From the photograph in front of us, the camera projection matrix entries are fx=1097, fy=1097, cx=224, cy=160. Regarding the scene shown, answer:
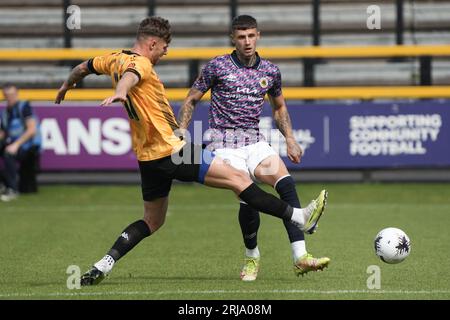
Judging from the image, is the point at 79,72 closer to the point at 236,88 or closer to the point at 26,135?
the point at 236,88

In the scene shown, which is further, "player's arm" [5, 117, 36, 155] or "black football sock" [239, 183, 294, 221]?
"player's arm" [5, 117, 36, 155]

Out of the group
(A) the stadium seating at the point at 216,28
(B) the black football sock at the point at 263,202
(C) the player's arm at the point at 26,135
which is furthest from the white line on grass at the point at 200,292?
(A) the stadium seating at the point at 216,28

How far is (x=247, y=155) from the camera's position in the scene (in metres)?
8.97

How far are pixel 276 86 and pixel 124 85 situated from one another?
182 centimetres

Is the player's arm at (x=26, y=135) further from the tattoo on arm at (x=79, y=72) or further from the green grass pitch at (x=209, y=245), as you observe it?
the tattoo on arm at (x=79, y=72)

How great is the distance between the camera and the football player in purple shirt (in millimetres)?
8891

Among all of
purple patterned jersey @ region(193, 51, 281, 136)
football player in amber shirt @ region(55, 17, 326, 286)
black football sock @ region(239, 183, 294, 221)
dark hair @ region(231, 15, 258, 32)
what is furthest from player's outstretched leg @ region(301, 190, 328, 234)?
dark hair @ region(231, 15, 258, 32)

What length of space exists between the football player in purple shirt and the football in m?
0.78

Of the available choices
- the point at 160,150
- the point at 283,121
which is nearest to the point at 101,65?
the point at 160,150

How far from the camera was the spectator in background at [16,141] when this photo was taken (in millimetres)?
16500

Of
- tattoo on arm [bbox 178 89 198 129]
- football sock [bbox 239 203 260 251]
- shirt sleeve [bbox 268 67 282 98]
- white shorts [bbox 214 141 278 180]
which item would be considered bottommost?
football sock [bbox 239 203 260 251]

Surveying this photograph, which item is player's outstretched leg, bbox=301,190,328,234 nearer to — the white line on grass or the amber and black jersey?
the white line on grass
